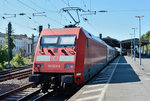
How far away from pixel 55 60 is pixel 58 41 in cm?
113

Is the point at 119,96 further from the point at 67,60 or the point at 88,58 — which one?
the point at 88,58

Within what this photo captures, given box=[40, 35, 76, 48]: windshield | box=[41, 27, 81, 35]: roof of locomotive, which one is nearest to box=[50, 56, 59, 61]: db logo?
box=[40, 35, 76, 48]: windshield

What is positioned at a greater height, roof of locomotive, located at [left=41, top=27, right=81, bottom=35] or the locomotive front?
roof of locomotive, located at [left=41, top=27, right=81, bottom=35]

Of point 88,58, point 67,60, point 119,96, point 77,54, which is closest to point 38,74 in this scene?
point 67,60

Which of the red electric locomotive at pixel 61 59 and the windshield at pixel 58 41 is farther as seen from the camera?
the windshield at pixel 58 41

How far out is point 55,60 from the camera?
31.9 ft

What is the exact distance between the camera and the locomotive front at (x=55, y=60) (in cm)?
937

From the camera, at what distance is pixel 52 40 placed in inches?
410

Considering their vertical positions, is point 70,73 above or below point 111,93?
above

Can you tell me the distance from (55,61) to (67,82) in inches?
55.4

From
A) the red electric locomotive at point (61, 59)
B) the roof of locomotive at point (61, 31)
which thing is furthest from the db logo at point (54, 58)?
the roof of locomotive at point (61, 31)

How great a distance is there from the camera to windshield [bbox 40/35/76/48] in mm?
10016

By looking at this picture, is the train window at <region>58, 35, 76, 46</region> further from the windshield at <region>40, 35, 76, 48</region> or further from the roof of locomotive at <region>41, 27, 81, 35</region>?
the roof of locomotive at <region>41, 27, 81, 35</region>

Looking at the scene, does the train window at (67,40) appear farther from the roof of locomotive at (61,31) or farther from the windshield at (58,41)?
the roof of locomotive at (61,31)
